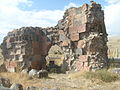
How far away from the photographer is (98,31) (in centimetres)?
1501

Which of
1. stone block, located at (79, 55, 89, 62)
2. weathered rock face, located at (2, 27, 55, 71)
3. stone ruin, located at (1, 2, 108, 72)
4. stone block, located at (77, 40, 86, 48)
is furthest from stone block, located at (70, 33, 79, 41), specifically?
weathered rock face, located at (2, 27, 55, 71)

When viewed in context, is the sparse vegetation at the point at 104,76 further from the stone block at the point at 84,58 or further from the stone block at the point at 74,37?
the stone block at the point at 74,37

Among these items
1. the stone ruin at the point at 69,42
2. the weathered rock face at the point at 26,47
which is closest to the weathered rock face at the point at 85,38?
the stone ruin at the point at 69,42

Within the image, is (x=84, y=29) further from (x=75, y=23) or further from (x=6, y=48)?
(x=6, y=48)

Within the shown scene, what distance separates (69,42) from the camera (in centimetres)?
1537

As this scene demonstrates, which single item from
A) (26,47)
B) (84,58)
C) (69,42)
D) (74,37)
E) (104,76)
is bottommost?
(104,76)

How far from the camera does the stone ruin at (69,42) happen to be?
46.0 feet

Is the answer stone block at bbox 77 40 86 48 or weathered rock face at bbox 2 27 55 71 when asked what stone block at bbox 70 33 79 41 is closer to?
stone block at bbox 77 40 86 48

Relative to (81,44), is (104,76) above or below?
below

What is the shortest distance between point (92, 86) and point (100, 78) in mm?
1132

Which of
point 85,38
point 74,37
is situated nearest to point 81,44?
point 85,38

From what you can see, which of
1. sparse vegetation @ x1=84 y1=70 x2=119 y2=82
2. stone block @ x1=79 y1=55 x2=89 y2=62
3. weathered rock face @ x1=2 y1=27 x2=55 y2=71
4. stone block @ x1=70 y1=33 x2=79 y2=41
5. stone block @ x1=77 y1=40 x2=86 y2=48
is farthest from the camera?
weathered rock face @ x1=2 y1=27 x2=55 y2=71

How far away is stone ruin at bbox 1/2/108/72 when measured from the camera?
46.0 ft

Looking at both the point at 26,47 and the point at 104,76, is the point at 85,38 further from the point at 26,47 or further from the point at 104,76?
the point at 104,76
